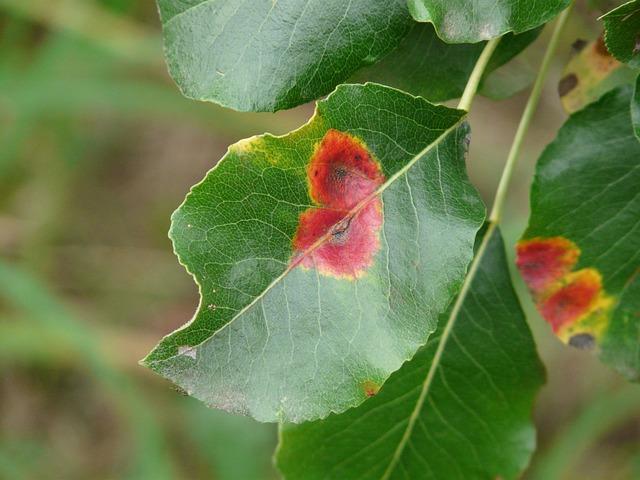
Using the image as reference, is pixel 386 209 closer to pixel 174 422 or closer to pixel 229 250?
pixel 229 250

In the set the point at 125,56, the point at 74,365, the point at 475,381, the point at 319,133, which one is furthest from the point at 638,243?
the point at 74,365

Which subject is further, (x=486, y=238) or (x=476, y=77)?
(x=486, y=238)

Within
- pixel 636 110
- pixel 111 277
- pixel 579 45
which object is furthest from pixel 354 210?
pixel 111 277

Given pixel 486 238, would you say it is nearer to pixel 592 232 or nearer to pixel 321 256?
pixel 592 232

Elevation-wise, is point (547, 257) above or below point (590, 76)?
below

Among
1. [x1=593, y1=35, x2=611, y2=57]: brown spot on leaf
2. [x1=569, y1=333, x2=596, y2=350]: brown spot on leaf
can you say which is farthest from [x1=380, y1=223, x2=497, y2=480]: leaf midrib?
[x1=593, y1=35, x2=611, y2=57]: brown spot on leaf

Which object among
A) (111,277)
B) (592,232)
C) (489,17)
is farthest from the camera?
(111,277)

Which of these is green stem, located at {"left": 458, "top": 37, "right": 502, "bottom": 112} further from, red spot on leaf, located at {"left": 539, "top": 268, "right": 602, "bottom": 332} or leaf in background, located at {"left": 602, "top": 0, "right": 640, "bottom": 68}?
red spot on leaf, located at {"left": 539, "top": 268, "right": 602, "bottom": 332}
